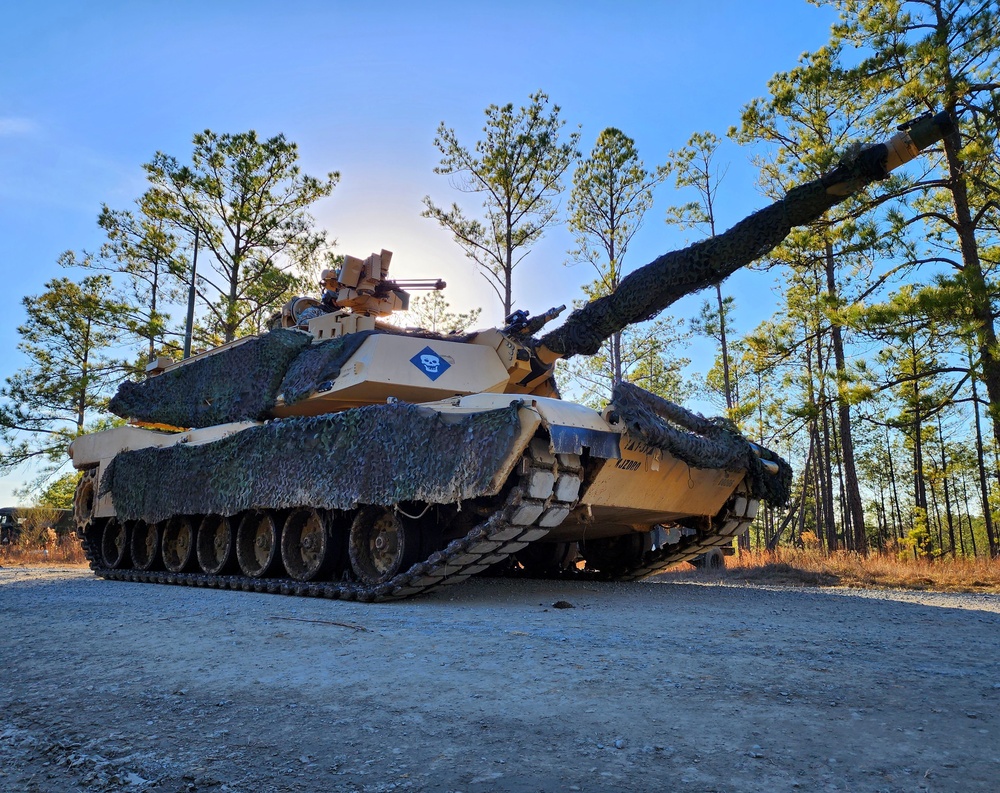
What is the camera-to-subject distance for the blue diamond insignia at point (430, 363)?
27.8 ft

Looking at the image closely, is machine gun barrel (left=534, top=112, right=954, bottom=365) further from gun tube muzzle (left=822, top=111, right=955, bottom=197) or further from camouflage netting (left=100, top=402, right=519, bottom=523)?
camouflage netting (left=100, top=402, right=519, bottom=523)

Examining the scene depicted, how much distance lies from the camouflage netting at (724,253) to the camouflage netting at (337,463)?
1.48m

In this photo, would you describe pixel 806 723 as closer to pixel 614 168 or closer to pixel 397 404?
pixel 397 404

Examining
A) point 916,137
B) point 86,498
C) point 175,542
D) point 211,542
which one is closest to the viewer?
point 916,137

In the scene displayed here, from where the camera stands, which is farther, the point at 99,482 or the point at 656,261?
the point at 99,482

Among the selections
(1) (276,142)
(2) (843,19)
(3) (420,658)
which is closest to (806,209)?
(3) (420,658)

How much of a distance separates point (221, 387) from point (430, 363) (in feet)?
9.40

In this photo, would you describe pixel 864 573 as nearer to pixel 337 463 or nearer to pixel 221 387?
pixel 337 463

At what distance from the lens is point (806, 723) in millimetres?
2676

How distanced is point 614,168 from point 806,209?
13.3 m

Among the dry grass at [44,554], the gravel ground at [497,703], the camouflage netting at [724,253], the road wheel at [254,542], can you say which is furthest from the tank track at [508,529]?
the dry grass at [44,554]

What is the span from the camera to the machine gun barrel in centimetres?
593

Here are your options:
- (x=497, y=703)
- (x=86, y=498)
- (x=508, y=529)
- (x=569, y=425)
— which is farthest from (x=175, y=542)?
(x=497, y=703)

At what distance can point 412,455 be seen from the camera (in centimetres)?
683
